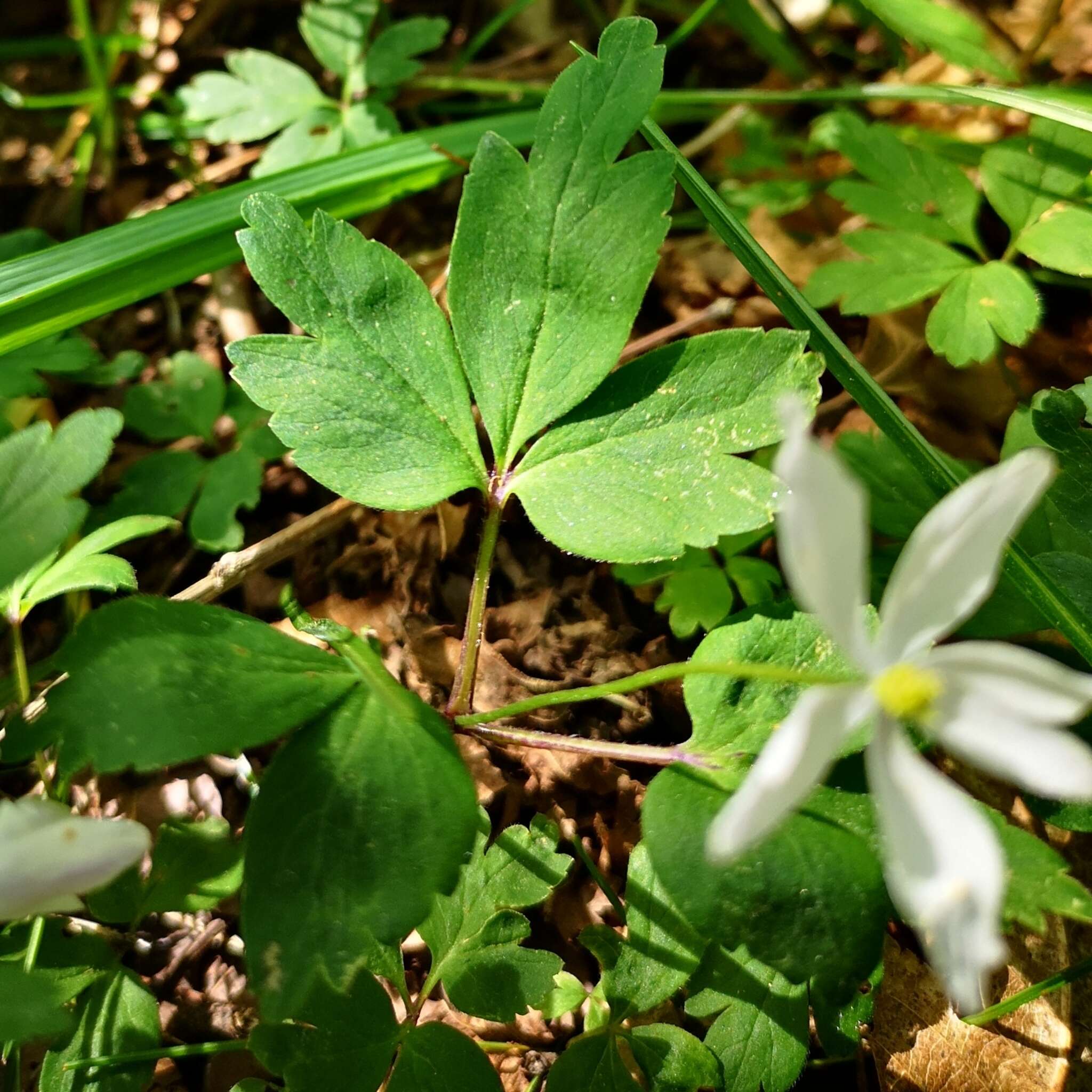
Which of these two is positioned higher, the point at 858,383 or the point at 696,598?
the point at 858,383

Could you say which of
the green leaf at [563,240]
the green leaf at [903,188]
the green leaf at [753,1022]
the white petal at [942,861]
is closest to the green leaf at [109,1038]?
the green leaf at [753,1022]

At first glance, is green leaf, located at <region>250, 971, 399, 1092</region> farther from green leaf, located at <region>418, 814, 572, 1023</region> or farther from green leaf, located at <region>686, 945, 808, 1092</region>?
green leaf, located at <region>686, 945, 808, 1092</region>

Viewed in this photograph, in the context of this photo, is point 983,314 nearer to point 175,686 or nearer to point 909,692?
point 909,692

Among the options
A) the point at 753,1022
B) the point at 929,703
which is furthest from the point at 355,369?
the point at 753,1022

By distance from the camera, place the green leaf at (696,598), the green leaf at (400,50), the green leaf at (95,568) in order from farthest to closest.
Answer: the green leaf at (400,50), the green leaf at (696,598), the green leaf at (95,568)

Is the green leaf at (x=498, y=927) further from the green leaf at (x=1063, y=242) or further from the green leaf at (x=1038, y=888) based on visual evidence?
the green leaf at (x=1063, y=242)

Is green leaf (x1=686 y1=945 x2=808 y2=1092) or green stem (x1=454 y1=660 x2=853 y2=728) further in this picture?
green leaf (x1=686 y1=945 x2=808 y2=1092)

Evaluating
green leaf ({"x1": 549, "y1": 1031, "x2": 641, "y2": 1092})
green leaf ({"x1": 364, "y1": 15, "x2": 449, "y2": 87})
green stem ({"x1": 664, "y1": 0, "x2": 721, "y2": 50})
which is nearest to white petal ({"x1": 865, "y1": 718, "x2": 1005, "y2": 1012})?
green leaf ({"x1": 549, "y1": 1031, "x2": 641, "y2": 1092})
